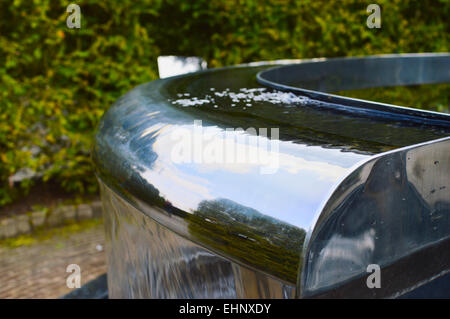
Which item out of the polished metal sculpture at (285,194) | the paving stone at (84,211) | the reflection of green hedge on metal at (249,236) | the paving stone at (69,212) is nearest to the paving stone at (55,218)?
the paving stone at (69,212)

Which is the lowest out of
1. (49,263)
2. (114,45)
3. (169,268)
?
(49,263)

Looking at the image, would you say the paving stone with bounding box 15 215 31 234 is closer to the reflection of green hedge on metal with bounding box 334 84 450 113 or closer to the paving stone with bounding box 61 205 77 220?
the paving stone with bounding box 61 205 77 220

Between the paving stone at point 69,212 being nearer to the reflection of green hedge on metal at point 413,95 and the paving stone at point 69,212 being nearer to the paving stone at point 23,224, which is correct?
the paving stone at point 23,224

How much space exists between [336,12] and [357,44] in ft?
1.97

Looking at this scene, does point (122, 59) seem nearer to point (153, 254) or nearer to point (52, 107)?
point (52, 107)

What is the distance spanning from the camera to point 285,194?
0.76 metres

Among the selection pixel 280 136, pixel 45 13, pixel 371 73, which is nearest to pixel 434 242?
pixel 280 136

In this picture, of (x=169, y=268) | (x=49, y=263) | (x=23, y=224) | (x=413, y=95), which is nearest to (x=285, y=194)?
(x=169, y=268)

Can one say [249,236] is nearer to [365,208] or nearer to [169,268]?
[365,208]

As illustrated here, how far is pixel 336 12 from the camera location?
19.4 feet

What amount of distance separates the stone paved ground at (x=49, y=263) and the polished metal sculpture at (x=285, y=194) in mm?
2606

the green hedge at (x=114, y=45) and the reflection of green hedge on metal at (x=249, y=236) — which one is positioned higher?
the green hedge at (x=114, y=45)

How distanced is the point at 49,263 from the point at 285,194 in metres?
3.94

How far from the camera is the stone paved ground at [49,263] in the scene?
377cm
